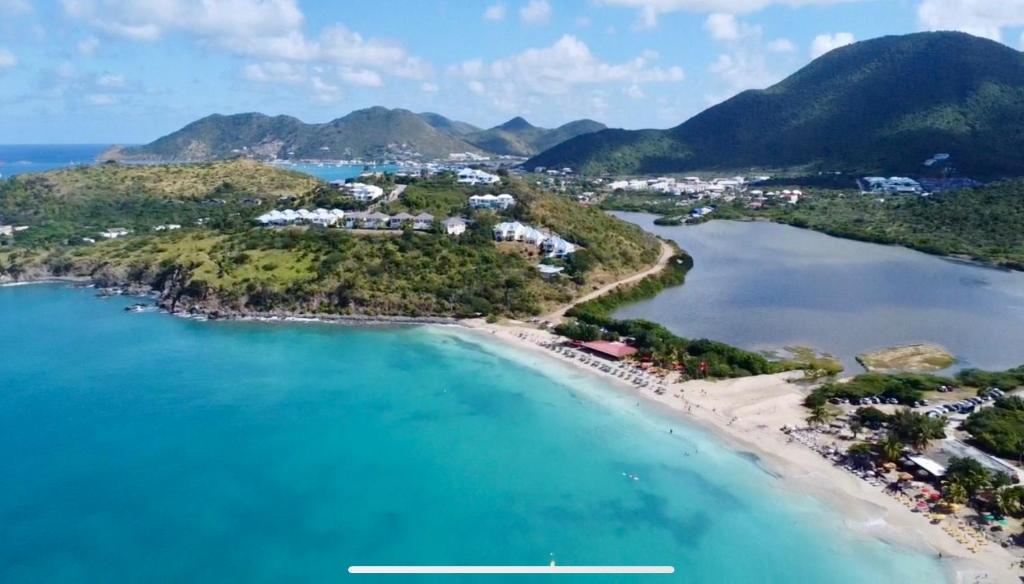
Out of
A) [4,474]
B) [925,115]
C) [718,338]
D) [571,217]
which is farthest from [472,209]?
[925,115]

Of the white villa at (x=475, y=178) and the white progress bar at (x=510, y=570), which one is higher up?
the white villa at (x=475, y=178)

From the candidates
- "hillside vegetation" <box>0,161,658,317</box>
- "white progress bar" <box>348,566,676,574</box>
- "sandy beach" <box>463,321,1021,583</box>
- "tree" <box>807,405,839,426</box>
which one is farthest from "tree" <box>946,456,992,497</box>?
"hillside vegetation" <box>0,161,658,317</box>

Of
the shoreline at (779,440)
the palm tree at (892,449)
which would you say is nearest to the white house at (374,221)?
the shoreline at (779,440)

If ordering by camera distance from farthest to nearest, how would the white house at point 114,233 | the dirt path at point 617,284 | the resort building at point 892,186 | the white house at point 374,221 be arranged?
the resort building at point 892,186 → the white house at point 114,233 → the white house at point 374,221 → the dirt path at point 617,284

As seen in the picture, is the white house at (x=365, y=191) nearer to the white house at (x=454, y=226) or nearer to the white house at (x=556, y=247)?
the white house at (x=454, y=226)

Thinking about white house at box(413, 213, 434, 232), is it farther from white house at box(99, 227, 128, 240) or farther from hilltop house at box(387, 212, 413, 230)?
white house at box(99, 227, 128, 240)

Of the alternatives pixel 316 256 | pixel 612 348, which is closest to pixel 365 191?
pixel 316 256

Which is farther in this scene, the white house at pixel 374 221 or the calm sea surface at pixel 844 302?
the white house at pixel 374 221
